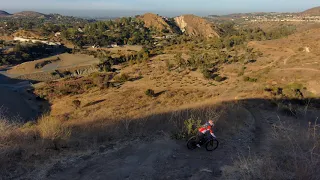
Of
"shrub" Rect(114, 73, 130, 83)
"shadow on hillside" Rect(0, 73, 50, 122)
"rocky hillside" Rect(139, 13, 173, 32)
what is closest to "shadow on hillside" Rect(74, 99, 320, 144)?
"shadow on hillside" Rect(0, 73, 50, 122)

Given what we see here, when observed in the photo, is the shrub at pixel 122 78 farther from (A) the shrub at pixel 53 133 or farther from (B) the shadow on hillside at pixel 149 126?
(A) the shrub at pixel 53 133

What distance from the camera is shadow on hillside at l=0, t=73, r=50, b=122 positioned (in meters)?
21.7

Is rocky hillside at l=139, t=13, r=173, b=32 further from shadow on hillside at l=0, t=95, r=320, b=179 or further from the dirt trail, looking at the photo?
the dirt trail

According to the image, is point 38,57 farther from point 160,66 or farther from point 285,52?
point 285,52

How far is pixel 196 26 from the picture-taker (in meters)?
102

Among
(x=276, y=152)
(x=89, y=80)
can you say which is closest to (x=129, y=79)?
(x=89, y=80)

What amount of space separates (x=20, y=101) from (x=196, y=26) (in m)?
83.9

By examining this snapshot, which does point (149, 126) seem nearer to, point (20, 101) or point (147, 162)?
point (147, 162)

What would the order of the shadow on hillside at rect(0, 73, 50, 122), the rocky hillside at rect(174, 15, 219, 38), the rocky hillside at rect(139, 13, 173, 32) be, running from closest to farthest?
the shadow on hillside at rect(0, 73, 50, 122)
the rocky hillside at rect(174, 15, 219, 38)
the rocky hillside at rect(139, 13, 173, 32)

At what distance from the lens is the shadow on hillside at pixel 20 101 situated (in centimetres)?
2173

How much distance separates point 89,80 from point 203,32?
68603 millimetres

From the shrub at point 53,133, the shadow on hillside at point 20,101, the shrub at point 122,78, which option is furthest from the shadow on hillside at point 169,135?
the shrub at point 122,78

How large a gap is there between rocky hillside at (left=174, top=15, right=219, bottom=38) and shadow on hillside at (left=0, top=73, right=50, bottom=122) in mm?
66042

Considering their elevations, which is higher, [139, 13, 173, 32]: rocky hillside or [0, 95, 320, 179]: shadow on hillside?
[139, 13, 173, 32]: rocky hillside
